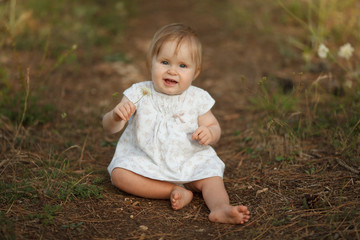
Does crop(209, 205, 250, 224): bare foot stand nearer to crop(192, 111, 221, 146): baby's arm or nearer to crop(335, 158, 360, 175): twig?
crop(192, 111, 221, 146): baby's arm

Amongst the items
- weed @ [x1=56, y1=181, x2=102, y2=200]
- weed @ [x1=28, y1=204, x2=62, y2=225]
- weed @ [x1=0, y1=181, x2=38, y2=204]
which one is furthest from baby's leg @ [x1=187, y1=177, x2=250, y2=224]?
weed @ [x1=0, y1=181, x2=38, y2=204]

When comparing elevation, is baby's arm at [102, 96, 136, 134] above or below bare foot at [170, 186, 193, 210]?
above

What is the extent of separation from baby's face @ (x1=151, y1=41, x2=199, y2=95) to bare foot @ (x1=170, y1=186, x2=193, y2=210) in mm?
596

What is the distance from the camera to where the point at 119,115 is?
7.12ft

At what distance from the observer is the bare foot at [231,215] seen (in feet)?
6.37

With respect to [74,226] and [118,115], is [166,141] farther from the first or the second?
[74,226]

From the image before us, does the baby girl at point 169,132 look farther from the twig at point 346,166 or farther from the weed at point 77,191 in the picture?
the twig at point 346,166

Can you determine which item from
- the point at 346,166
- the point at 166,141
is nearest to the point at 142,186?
the point at 166,141

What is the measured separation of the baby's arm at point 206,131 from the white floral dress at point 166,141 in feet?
0.17

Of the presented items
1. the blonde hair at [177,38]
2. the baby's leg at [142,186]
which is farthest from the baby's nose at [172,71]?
the baby's leg at [142,186]

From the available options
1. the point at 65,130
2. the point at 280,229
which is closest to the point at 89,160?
the point at 65,130

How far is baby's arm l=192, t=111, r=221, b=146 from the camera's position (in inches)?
88.0

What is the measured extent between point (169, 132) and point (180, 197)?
0.40 meters

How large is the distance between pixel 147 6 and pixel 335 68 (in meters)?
3.80
